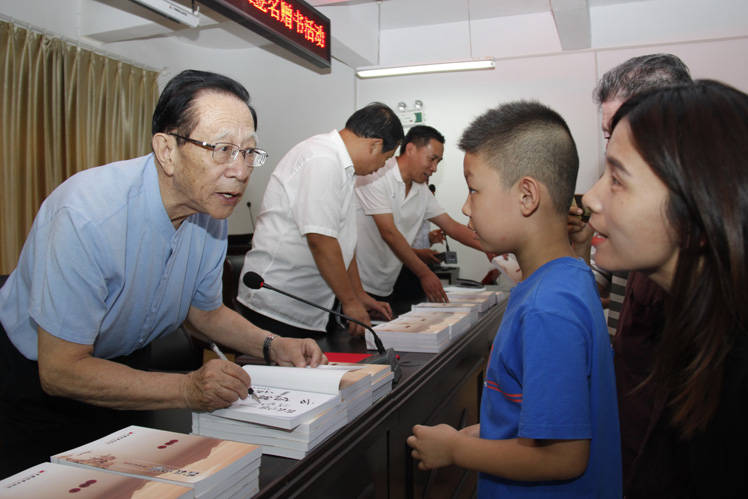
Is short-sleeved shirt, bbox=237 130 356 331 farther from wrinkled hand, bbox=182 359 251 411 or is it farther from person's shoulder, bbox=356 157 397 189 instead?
wrinkled hand, bbox=182 359 251 411

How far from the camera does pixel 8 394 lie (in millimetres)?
1221

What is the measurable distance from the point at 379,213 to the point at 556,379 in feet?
7.92

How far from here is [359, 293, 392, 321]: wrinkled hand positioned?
2.29 metres

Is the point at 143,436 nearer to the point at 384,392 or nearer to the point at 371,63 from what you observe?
the point at 384,392

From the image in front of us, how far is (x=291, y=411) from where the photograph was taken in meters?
0.96

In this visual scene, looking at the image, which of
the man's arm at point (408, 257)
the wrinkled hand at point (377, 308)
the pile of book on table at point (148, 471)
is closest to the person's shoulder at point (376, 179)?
the man's arm at point (408, 257)

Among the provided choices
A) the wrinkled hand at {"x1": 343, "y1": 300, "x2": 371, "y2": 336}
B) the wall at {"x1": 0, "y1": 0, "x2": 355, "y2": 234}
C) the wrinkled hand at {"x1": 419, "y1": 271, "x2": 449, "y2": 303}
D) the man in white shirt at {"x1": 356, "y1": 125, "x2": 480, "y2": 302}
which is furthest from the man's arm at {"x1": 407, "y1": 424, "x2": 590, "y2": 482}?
the wall at {"x1": 0, "y1": 0, "x2": 355, "y2": 234}

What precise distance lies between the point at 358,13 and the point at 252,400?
478 centimetres

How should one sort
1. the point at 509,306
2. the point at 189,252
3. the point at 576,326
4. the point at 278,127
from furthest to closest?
the point at 278,127
the point at 189,252
the point at 509,306
the point at 576,326

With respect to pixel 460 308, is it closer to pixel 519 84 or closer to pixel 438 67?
pixel 438 67

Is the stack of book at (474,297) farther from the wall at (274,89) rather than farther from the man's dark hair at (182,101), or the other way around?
the wall at (274,89)

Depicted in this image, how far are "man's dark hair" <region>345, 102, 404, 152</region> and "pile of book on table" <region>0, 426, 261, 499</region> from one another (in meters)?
1.88

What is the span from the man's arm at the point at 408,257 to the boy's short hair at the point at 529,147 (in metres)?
1.67

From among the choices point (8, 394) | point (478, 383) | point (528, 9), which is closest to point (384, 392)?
point (8, 394)
